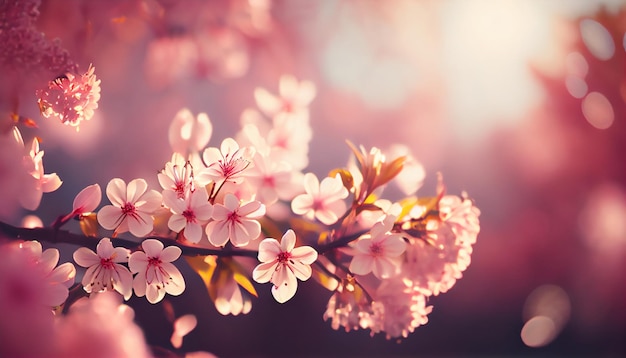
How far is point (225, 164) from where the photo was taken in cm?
34

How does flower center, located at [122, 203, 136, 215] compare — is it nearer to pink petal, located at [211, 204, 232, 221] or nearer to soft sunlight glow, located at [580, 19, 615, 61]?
pink petal, located at [211, 204, 232, 221]

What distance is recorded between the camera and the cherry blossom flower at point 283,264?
1.12 ft

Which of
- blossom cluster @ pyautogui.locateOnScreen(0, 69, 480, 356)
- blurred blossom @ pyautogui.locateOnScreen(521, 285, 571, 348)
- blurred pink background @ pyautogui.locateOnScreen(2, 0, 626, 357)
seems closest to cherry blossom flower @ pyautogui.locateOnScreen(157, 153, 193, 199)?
blossom cluster @ pyautogui.locateOnScreen(0, 69, 480, 356)

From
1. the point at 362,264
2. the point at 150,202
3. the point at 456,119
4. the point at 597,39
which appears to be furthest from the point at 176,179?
the point at 597,39

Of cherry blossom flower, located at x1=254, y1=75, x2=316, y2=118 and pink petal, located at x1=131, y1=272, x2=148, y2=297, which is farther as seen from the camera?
cherry blossom flower, located at x1=254, y1=75, x2=316, y2=118

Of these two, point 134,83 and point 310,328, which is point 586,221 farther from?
point 134,83

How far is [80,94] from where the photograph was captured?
36 cm

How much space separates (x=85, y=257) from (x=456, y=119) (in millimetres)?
578

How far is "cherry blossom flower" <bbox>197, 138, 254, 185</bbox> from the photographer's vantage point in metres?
0.34

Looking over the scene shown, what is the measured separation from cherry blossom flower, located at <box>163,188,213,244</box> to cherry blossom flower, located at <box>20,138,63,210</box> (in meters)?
0.09

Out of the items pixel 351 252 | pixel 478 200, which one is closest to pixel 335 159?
pixel 478 200

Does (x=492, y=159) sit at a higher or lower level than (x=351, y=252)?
higher

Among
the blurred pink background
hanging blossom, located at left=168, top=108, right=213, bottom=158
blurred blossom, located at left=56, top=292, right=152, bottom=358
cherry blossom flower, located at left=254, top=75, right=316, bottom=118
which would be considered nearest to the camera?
blurred blossom, located at left=56, top=292, right=152, bottom=358

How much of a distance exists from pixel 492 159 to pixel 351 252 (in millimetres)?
480
